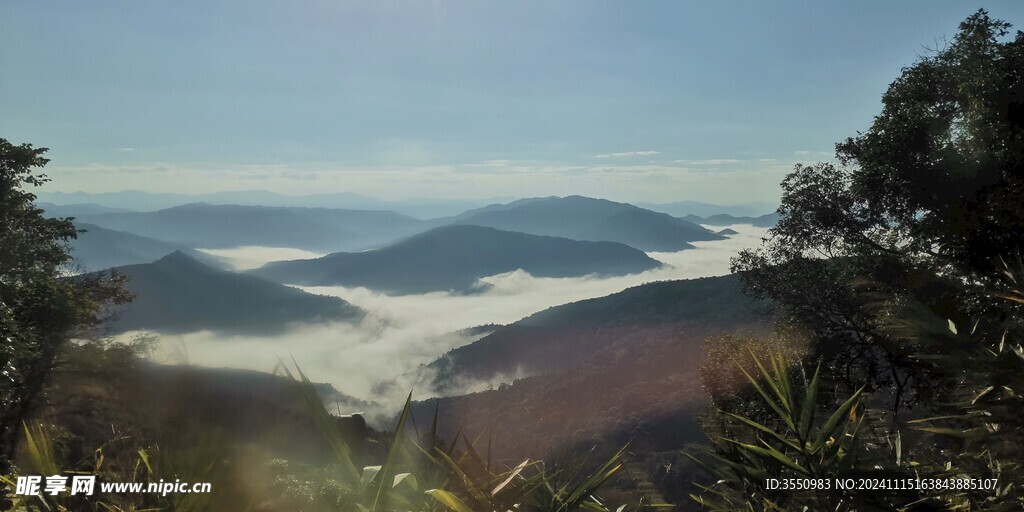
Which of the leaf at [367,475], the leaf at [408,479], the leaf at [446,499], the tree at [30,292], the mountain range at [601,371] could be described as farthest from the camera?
the mountain range at [601,371]

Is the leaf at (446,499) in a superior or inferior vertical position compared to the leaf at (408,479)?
superior

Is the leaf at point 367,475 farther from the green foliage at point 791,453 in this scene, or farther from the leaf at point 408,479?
the green foliage at point 791,453

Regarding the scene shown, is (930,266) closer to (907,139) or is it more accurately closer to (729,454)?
(907,139)

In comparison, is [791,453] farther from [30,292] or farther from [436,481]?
[30,292]

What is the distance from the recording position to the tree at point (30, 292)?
15539mm

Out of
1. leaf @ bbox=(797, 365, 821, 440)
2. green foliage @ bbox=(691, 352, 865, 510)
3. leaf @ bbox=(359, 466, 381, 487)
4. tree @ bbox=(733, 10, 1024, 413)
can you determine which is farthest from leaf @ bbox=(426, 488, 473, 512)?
tree @ bbox=(733, 10, 1024, 413)

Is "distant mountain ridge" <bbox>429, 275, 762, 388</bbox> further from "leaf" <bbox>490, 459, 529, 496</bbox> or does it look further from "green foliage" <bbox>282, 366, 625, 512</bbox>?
"leaf" <bbox>490, 459, 529, 496</bbox>

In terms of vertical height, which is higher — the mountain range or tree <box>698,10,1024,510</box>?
tree <box>698,10,1024,510</box>

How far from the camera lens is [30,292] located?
19406 mm

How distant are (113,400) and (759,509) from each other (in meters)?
16.9

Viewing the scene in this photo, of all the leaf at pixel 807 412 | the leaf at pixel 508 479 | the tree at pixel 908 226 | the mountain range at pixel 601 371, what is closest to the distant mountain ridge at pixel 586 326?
the mountain range at pixel 601 371

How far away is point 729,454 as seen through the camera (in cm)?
411

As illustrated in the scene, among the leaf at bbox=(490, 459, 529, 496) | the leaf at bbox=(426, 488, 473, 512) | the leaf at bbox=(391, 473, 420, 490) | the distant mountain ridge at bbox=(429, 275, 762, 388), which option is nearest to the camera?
the leaf at bbox=(426, 488, 473, 512)

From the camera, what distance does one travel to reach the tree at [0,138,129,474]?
15.5 m
